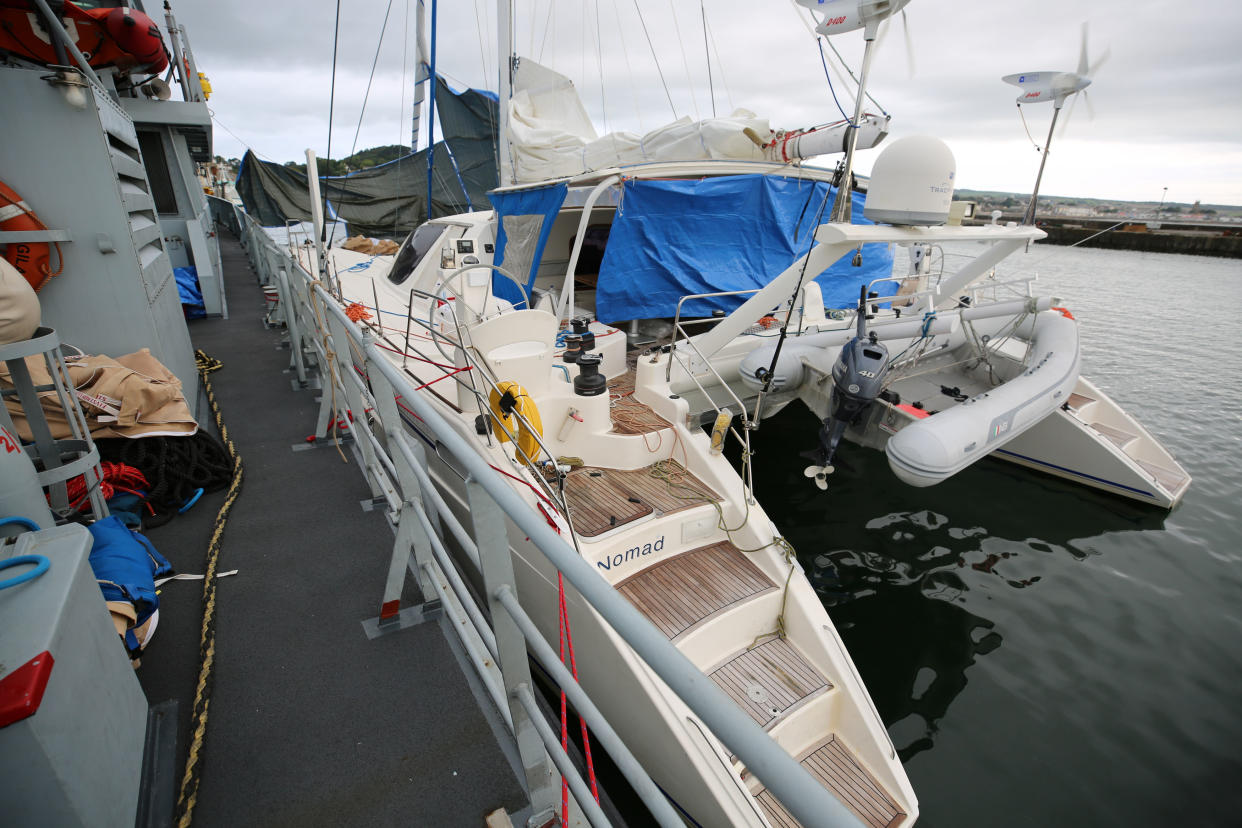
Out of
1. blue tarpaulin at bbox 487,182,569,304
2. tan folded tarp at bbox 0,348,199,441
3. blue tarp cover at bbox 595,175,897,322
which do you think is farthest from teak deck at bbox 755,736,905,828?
blue tarpaulin at bbox 487,182,569,304

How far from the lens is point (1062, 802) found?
10.1 ft

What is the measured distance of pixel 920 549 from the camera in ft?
17.1

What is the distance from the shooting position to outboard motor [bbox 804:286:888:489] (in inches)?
175

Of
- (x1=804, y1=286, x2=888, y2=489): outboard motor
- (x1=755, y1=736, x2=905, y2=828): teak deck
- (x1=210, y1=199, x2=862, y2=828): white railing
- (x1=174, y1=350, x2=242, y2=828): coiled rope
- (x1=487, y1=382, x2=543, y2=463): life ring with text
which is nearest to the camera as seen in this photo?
(x1=210, y1=199, x2=862, y2=828): white railing

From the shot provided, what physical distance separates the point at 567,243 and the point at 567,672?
7.36 m

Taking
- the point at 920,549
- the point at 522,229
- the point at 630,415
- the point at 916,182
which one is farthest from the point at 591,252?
the point at 920,549

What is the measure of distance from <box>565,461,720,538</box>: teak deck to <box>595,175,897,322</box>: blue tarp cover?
93.1 inches

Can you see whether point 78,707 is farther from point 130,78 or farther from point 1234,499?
point 1234,499

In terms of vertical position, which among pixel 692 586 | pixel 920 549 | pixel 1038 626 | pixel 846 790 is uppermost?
pixel 692 586

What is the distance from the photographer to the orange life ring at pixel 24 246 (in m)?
2.78

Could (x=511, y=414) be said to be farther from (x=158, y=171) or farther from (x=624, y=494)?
(x=158, y=171)

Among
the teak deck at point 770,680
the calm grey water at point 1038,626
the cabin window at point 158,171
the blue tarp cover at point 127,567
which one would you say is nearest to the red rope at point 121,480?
the blue tarp cover at point 127,567

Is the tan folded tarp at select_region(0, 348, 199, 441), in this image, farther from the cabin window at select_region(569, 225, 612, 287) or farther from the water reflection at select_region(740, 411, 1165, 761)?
the cabin window at select_region(569, 225, 612, 287)

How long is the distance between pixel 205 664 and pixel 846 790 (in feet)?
8.92
